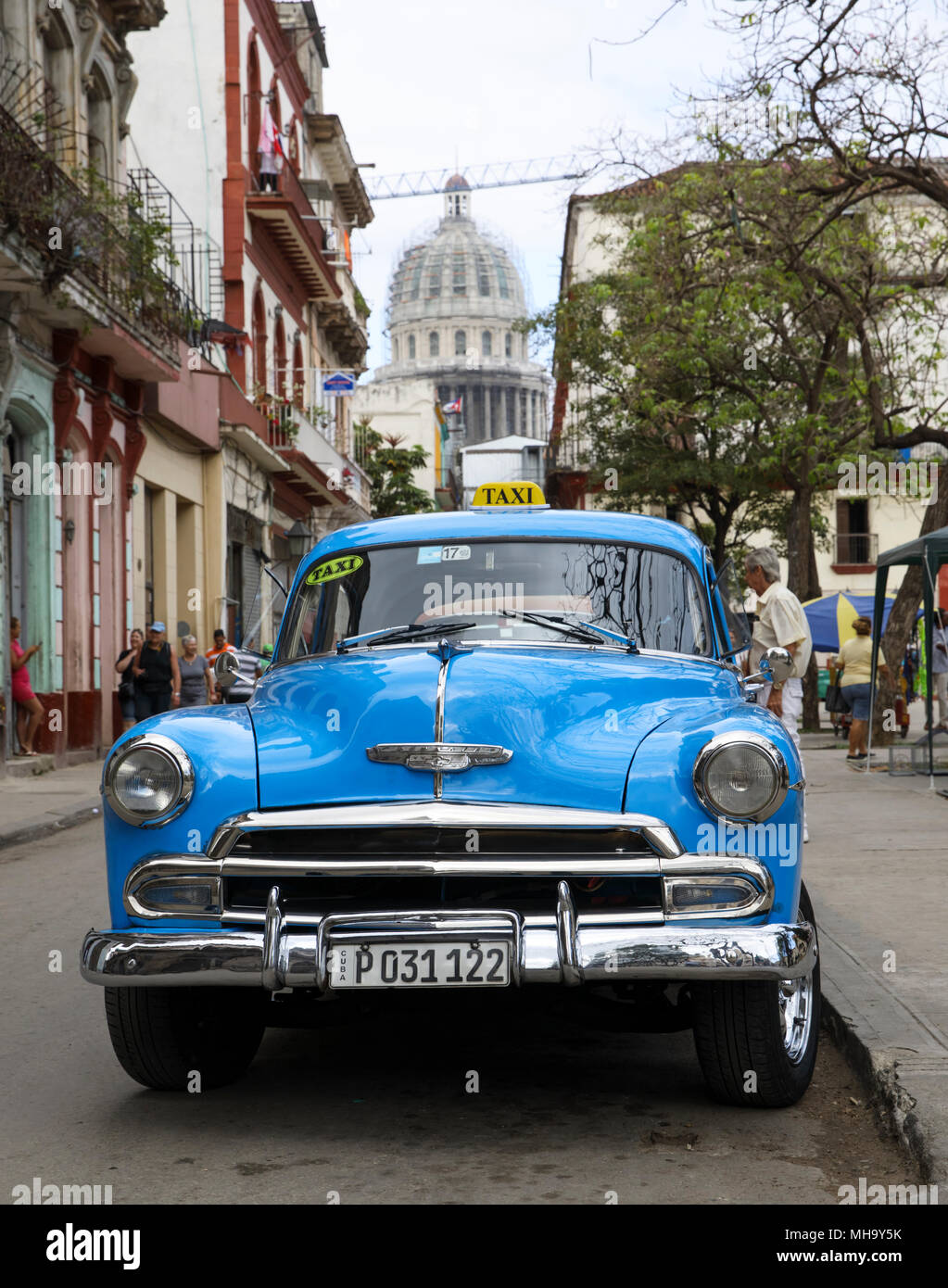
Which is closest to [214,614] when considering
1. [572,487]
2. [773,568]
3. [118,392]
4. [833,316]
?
[118,392]

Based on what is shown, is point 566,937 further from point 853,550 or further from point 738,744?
point 853,550

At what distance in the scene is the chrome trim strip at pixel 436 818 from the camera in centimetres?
394

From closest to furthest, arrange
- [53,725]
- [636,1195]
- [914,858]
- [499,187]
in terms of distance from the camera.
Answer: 1. [636,1195]
2. [914,858]
3. [53,725]
4. [499,187]

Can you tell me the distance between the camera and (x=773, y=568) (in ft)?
32.5

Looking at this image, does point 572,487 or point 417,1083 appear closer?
point 417,1083

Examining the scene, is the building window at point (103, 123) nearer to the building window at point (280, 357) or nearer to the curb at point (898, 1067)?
the building window at point (280, 357)

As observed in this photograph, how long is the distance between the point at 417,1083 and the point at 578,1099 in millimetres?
489

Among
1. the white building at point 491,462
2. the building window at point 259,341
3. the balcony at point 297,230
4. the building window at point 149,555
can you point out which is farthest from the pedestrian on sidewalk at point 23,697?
the white building at point 491,462

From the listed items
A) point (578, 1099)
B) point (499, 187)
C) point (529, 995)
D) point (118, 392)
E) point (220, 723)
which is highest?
point (499, 187)

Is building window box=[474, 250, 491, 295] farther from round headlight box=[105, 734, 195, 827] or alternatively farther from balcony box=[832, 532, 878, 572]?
round headlight box=[105, 734, 195, 827]

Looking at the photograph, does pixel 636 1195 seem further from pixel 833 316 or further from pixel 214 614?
pixel 214 614

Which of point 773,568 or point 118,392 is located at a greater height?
point 118,392

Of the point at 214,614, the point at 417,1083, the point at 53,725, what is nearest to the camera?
the point at 417,1083

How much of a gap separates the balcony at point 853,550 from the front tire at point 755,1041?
46.7m
